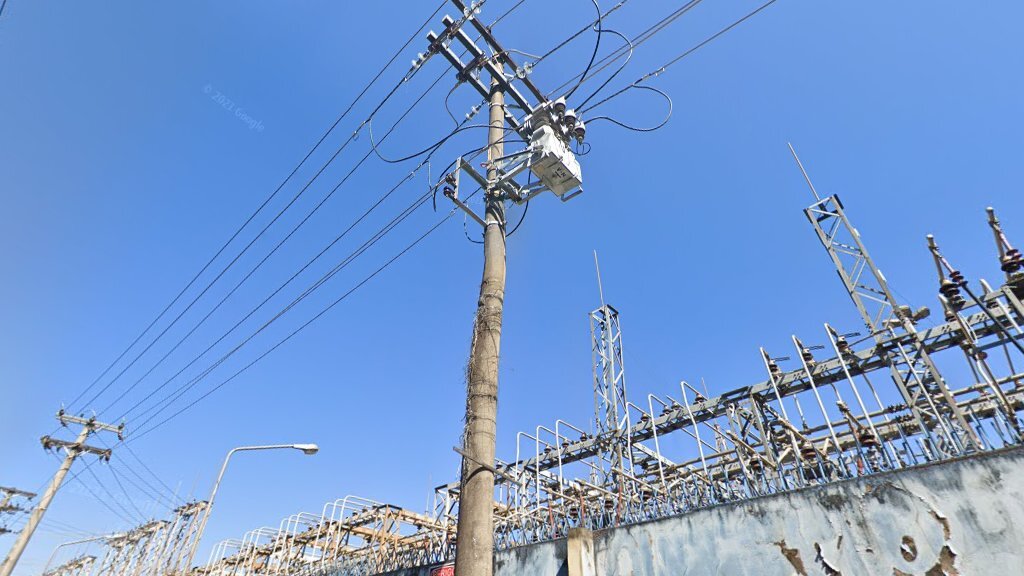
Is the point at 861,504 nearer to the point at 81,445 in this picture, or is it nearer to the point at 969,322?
the point at 969,322

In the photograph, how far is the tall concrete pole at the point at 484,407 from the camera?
5484mm

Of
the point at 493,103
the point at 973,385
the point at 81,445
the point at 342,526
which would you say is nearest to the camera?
the point at 493,103

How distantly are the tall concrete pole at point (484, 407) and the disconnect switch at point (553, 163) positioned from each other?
714 mm

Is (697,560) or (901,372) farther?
(901,372)

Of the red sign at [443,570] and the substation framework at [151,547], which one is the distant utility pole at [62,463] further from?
the red sign at [443,570]

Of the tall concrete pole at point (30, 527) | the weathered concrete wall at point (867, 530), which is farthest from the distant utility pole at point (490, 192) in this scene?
the tall concrete pole at point (30, 527)

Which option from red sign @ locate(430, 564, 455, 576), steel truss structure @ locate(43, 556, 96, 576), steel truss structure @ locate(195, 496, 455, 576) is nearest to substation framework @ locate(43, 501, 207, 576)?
steel truss structure @ locate(43, 556, 96, 576)

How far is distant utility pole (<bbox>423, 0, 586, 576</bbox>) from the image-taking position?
5.70 m

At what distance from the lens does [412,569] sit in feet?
38.7

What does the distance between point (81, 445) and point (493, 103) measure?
3382 cm

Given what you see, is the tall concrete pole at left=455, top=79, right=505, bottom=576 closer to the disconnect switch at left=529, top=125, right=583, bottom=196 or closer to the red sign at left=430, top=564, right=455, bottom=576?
the disconnect switch at left=529, top=125, right=583, bottom=196

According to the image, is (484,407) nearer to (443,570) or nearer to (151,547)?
(443,570)

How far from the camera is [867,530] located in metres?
6.57

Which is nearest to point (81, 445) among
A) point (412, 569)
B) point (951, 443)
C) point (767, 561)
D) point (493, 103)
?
point (412, 569)
